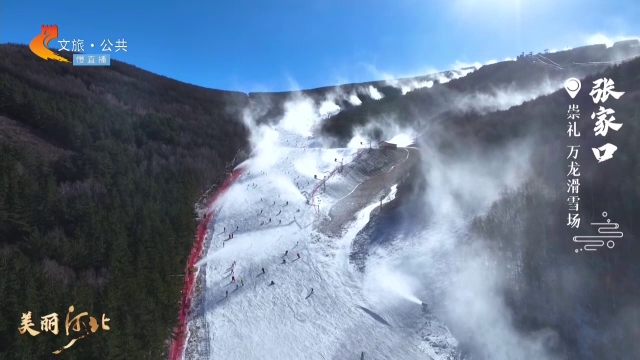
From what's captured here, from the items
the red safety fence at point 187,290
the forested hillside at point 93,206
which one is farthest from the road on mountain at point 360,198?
the forested hillside at point 93,206

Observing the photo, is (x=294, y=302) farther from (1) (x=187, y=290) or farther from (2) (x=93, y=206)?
(2) (x=93, y=206)

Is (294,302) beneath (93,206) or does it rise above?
beneath

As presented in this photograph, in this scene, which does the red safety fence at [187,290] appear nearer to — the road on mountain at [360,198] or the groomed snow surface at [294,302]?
the groomed snow surface at [294,302]

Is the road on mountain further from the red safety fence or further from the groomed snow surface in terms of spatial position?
the red safety fence

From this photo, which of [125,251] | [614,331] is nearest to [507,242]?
[614,331]

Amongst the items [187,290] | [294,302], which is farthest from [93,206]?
[294,302]

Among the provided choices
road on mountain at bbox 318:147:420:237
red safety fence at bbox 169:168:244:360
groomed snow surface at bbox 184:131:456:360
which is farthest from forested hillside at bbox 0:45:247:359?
road on mountain at bbox 318:147:420:237

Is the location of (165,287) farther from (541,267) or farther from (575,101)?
(575,101)
